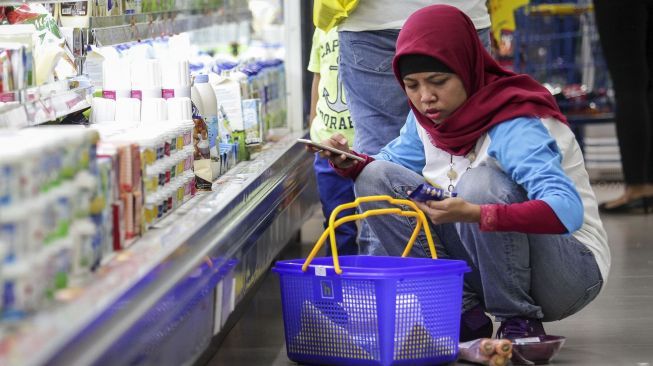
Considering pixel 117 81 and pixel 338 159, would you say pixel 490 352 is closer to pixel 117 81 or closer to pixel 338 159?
pixel 338 159

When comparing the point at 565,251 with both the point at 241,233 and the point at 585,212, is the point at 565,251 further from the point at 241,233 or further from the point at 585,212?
the point at 241,233

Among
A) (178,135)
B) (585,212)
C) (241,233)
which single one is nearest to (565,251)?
(585,212)

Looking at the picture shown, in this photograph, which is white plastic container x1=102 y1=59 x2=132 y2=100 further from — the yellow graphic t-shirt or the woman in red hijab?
the yellow graphic t-shirt

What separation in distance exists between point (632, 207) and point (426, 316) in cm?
330

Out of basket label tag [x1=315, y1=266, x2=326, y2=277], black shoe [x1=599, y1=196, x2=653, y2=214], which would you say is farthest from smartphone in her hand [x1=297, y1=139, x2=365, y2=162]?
black shoe [x1=599, y1=196, x2=653, y2=214]

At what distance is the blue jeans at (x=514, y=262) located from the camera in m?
3.00

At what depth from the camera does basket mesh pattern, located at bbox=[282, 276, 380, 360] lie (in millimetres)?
2896

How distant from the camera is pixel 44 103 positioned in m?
2.72

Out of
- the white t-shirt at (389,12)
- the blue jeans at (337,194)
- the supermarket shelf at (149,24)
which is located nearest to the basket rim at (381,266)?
the white t-shirt at (389,12)

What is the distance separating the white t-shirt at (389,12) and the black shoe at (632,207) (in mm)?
2414

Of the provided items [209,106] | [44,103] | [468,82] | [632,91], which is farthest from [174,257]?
[632,91]

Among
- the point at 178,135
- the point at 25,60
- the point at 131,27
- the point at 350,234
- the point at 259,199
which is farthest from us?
the point at 350,234

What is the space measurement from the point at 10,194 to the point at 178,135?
3.74 feet

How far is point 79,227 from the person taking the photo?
7.09ft
